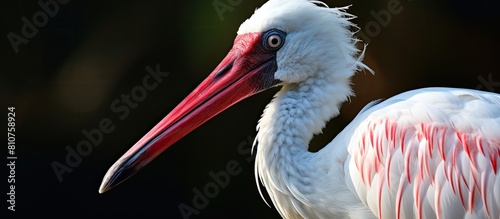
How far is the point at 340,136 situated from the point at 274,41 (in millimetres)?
424

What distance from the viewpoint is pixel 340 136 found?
2693 millimetres

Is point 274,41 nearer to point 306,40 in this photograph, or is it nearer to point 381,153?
point 306,40

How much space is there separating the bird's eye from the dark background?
1.73m

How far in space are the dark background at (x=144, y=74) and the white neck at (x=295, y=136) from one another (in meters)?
1.85

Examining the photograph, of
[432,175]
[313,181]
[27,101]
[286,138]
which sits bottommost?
[432,175]

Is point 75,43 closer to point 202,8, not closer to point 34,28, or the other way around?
point 34,28

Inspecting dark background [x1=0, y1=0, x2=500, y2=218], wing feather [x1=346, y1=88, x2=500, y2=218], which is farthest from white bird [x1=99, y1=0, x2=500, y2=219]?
dark background [x1=0, y1=0, x2=500, y2=218]

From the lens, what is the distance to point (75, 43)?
4629mm

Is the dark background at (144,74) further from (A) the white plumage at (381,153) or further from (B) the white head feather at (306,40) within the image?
(A) the white plumage at (381,153)

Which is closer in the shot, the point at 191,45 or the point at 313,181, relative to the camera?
the point at 313,181

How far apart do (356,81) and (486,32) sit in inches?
31.7

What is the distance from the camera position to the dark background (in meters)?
4.56

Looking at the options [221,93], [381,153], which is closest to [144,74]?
[221,93]

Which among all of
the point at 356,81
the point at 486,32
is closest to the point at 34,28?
the point at 356,81
